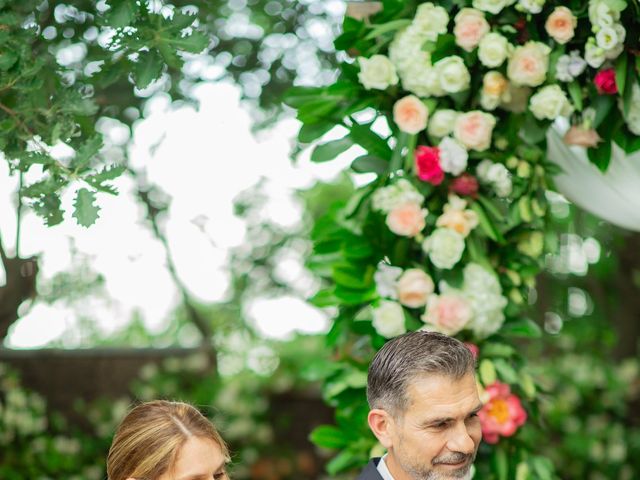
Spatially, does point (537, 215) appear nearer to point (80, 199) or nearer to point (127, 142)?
point (80, 199)

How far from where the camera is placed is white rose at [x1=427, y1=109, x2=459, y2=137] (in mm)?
3602

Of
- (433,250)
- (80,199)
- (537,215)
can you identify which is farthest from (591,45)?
(80,199)

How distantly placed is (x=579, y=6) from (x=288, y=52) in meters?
2.11

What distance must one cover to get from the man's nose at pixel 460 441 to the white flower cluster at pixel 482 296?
3.40ft

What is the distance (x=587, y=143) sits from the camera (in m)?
3.62

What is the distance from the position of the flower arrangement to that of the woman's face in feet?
4.07

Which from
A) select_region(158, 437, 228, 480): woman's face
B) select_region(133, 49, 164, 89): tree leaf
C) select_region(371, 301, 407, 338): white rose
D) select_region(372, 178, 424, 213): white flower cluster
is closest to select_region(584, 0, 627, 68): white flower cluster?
select_region(372, 178, 424, 213): white flower cluster

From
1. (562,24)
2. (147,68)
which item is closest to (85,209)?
(147,68)

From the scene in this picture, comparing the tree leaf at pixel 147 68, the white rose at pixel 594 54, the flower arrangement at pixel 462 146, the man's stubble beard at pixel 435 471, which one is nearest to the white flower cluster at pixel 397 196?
Result: the flower arrangement at pixel 462 146

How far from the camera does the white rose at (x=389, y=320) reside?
3.56m

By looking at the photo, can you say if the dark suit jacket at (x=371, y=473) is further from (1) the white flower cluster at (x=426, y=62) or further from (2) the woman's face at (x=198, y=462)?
(1) the white flower cluster at (x=426, y=62)

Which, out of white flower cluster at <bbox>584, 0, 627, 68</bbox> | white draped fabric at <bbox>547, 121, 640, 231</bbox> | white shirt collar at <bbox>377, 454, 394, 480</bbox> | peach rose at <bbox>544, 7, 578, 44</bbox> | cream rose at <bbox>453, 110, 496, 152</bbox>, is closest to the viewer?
white shirt collar at <bbox>377, 454, 394, 480</bbox>

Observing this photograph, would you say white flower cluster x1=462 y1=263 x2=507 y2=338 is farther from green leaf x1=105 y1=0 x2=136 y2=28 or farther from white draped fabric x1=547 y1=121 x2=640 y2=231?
green leaf x1=105 y1=0 x2=136 y2=28

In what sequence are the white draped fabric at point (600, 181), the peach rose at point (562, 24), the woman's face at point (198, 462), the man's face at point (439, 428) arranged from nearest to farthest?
1. the woman's face at point (198, 462)
2. the man's face at point (439, 428)
3. the peach rose at point (562, 24)
4. the white draped fabric at point (600, 181)
